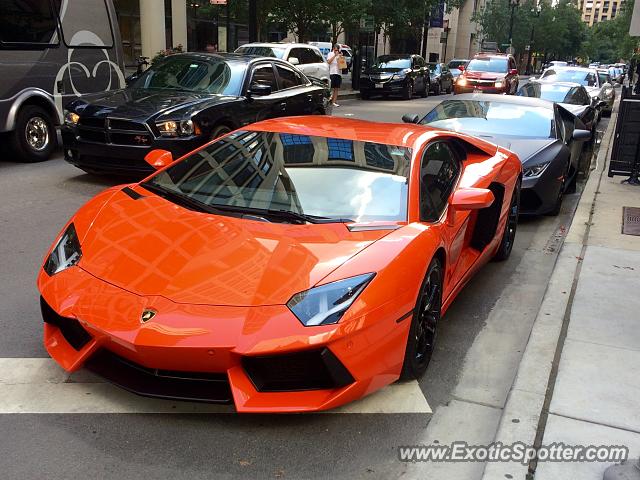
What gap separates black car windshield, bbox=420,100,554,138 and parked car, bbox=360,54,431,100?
660 inches

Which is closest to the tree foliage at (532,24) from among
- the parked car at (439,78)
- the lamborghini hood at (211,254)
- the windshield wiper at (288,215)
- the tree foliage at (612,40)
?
the tree foliage at (612,40)

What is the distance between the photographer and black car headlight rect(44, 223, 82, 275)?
3371mm

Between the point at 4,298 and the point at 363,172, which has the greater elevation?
the point at 363,172

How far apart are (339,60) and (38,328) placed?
18.3 metres

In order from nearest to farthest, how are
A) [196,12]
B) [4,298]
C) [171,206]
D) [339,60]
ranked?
[171,206]
[4,298]
[339,60]
[196,12]

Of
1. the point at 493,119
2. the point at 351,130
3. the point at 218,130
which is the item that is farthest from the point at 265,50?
the point at 351,130

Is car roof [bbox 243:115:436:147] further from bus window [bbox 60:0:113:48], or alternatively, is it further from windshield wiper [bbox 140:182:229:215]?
bus window [bbox 60:0:113:48]

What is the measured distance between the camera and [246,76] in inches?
348

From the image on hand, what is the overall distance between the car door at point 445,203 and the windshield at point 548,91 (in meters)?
9.88

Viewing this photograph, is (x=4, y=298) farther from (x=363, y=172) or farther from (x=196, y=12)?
(x=196, y=12)

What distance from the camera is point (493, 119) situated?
27.5 feet

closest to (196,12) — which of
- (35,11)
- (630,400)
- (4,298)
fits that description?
(35,11)

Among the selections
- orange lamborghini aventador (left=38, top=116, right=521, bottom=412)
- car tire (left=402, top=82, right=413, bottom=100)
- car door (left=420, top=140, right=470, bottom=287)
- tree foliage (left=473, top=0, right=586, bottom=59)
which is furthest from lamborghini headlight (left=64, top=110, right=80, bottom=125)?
tree foliage (left=473, top=0, right=586, bottom=59)

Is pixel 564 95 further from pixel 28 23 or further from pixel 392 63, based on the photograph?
pixel 392 63
